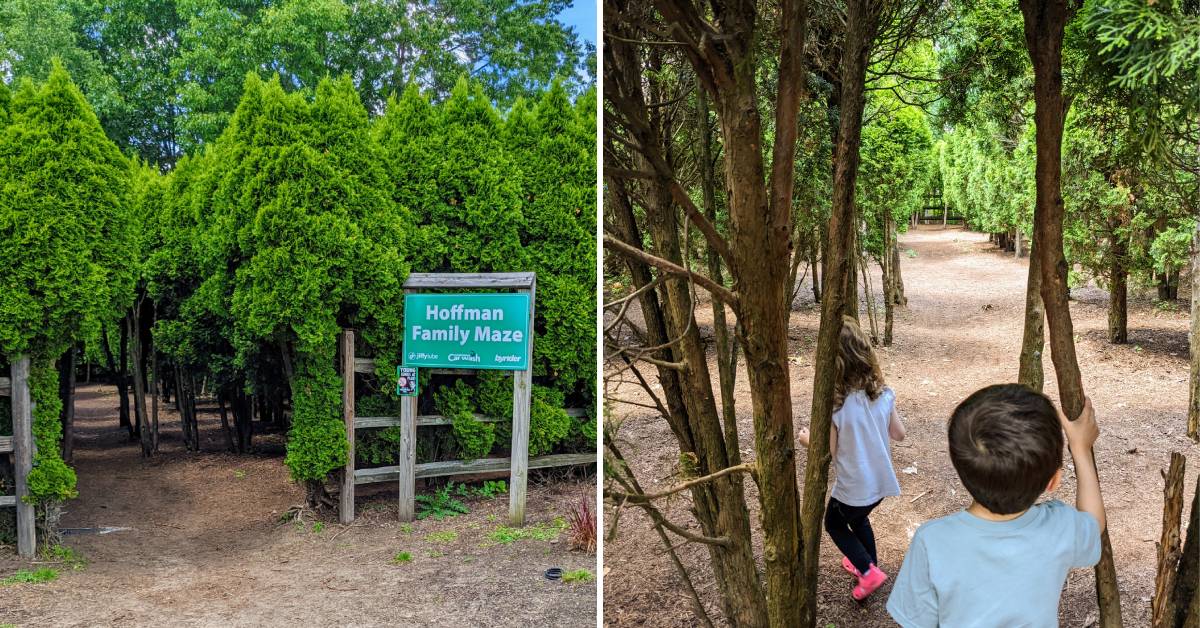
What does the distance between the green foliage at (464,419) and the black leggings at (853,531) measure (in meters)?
3.55

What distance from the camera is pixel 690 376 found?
5.18 ft

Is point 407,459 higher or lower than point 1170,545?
lower

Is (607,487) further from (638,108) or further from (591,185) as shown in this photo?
(591,185)

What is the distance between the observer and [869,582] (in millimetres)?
2320

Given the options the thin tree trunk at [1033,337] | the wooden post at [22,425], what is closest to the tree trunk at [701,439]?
the thin tree trunk at [1033,337]

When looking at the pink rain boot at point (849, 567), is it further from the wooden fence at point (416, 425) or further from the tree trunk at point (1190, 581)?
the wooden fence at point (416, 425)

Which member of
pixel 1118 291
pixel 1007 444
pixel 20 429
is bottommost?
pixel 20 429

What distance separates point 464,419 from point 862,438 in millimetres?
3717

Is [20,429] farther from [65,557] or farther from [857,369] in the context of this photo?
[857,369]

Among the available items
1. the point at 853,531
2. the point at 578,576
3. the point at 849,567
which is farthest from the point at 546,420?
the point at 853,531

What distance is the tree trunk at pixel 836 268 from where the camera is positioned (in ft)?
4.62

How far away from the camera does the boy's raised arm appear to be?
118 cm

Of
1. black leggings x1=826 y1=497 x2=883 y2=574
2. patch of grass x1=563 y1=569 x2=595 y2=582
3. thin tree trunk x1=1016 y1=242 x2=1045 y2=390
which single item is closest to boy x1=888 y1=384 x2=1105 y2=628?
thin tree trunk x1=1016 y1=242 x2=1045 y2=390

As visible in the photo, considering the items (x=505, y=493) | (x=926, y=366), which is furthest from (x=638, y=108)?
(x=505, y=493)
